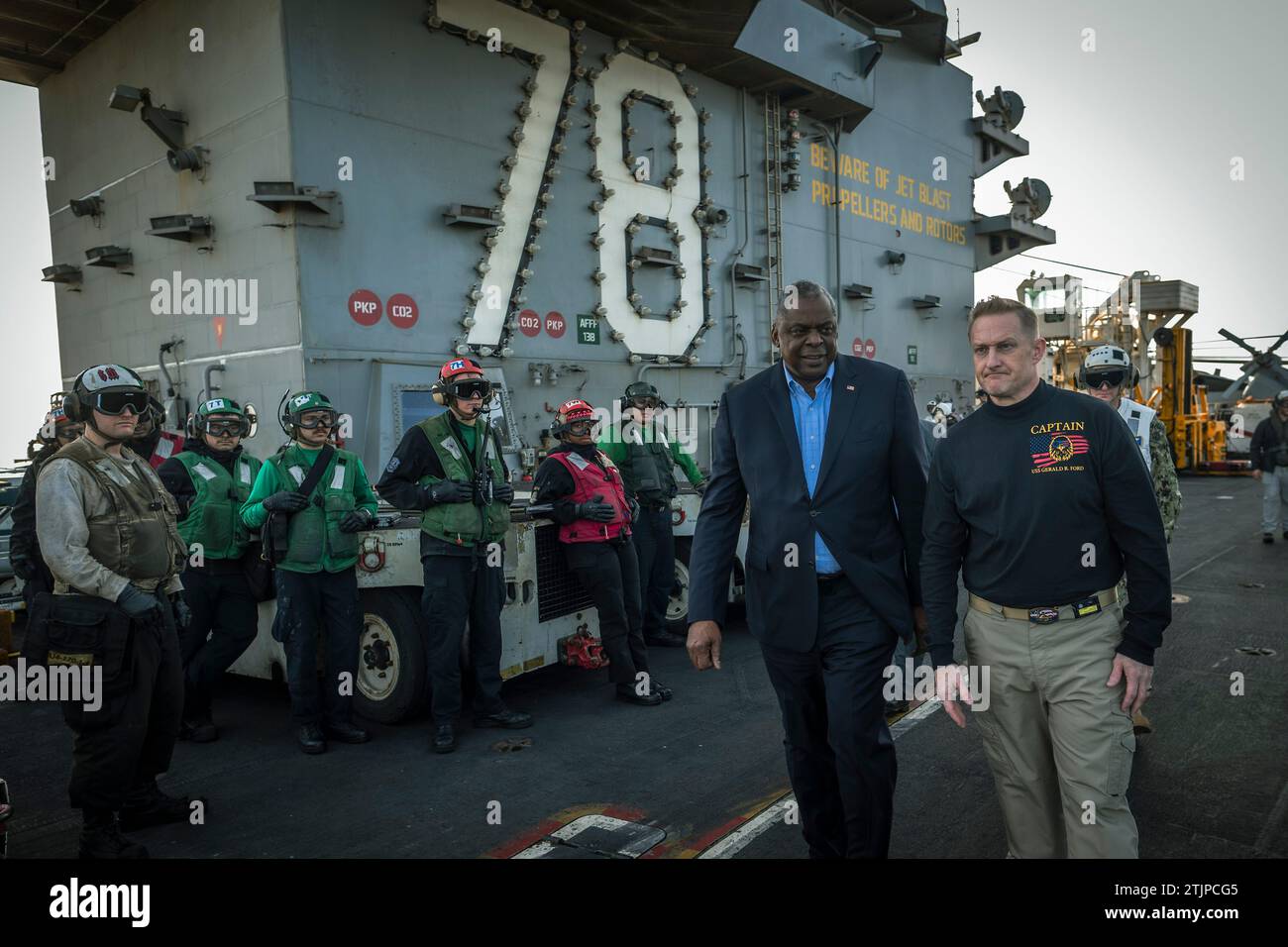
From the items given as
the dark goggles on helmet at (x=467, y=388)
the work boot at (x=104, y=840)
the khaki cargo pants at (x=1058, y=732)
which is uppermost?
the dark goggles on helmet at (x=467, y=388)

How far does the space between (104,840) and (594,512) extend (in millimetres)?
3130

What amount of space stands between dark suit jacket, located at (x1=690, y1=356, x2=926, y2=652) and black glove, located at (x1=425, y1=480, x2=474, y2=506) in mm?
2316

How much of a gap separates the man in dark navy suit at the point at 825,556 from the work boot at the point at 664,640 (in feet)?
14.2

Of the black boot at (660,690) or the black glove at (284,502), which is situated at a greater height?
the black glove at (284,502)

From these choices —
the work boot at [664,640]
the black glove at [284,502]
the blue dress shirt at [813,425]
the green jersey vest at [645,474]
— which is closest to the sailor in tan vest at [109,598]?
the black glove at [284,502]

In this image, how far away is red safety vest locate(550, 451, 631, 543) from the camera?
5824mm

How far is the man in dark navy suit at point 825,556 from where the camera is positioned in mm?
2844

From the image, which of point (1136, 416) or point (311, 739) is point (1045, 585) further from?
point (311, 739)

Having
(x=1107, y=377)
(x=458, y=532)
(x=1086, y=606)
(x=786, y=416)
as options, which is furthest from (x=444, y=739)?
(x=1107, y=377)

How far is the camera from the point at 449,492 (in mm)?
5059

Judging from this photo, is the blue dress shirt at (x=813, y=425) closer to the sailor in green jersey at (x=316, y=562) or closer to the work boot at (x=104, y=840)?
the sailor in green jersey at (x=316, y=562)

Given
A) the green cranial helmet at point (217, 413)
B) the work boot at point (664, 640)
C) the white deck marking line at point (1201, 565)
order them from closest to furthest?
1. the green cranial helmet at point (217, 413)
2. the work boot at point (664, 640)
3. the white deck marking line at point (1201, 565)

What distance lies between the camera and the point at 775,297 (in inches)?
488
